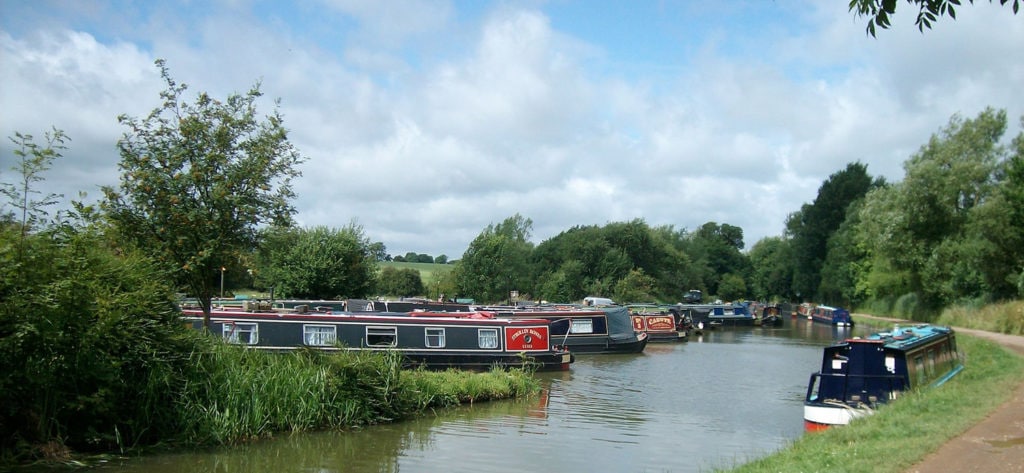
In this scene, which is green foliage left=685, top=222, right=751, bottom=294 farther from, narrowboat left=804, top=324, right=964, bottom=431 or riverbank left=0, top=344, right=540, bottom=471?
riverbank left=0, top=344, right=540, bottom=471

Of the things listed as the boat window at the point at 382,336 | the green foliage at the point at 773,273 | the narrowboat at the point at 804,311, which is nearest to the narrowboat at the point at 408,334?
the boat window at the point at 382,336

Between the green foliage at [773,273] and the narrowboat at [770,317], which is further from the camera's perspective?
the green foliage at [773,273]

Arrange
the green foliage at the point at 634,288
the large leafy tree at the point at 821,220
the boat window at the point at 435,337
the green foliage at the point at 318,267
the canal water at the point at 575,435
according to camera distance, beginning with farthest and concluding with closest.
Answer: the large leafy tree at the point at 821,220 → the green foliage at the point at 634,288 → the green foliage at the point at 318,267 → the boat window at the point at 435,337 → the canal water at the point at 575,435

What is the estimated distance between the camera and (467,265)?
172 feet

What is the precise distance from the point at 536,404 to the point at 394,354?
3635 mm

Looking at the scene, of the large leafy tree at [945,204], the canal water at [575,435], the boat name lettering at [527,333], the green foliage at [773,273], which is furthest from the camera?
the green foliage at [773,273]

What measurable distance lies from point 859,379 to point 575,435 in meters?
4.83

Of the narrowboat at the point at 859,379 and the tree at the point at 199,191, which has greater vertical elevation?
the tree at the point at 199,191

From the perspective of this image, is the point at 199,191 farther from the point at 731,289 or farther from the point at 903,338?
the point at 731,289

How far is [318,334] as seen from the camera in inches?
733

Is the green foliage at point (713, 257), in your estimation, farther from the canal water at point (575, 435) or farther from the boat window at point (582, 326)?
the canal water at point (575, 435)

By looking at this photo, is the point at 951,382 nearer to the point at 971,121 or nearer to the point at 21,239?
the point at 21,239

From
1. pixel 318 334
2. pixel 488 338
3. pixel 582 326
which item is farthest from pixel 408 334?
pixel 582 326

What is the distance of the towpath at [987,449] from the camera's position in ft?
23.9
